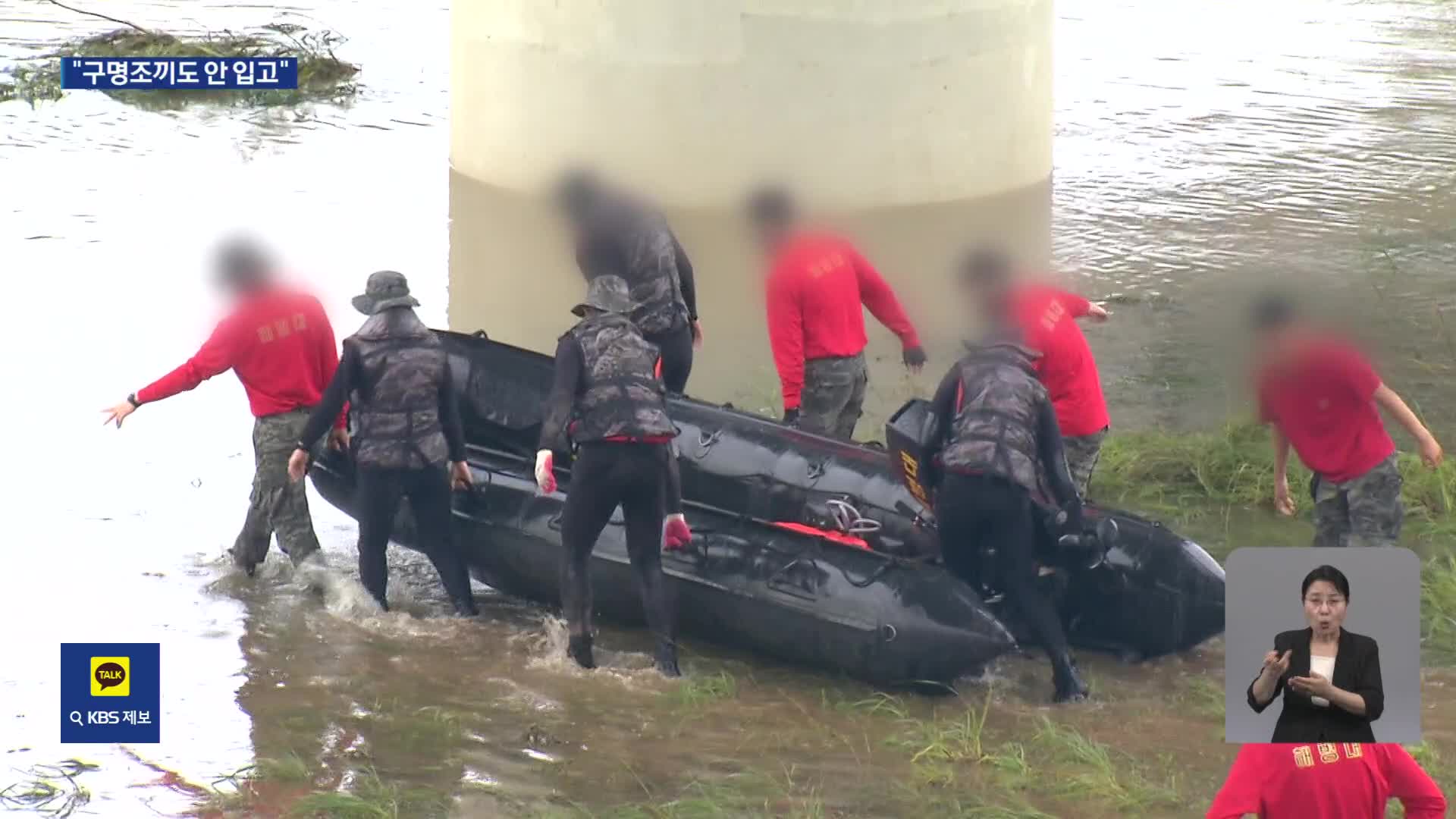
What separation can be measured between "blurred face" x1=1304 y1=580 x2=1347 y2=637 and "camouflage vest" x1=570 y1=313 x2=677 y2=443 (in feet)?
12.1

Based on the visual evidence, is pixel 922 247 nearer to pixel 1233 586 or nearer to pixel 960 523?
pixel 960 523

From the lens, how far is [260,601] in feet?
25.6

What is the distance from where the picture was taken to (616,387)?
6852 millimetres

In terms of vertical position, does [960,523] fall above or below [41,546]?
above

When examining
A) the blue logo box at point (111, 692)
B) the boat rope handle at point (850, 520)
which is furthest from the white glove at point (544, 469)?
the blue logo box at point (111, 692)

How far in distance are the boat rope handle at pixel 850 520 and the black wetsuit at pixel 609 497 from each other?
77 centimetres

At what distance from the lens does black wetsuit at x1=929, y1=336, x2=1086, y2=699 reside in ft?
22.0

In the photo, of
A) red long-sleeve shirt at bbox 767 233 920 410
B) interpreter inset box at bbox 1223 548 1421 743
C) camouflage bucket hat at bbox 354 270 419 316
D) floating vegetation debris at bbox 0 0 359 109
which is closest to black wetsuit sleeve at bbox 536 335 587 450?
camouflage bucket hat at bbox 354 270 419 316

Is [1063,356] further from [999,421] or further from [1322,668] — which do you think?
[1322,668]

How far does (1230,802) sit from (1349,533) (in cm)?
353

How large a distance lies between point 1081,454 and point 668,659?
190cm

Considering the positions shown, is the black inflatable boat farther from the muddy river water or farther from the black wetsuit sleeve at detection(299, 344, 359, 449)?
the black wetsuit sleeve at detection(299, 344, 359, 449)

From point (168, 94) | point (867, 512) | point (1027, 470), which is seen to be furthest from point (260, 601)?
point (168, 94)

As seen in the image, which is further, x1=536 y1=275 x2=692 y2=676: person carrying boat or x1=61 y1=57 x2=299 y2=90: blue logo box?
x1=61 y1=57 x2=299 y2=90: blue logo box
